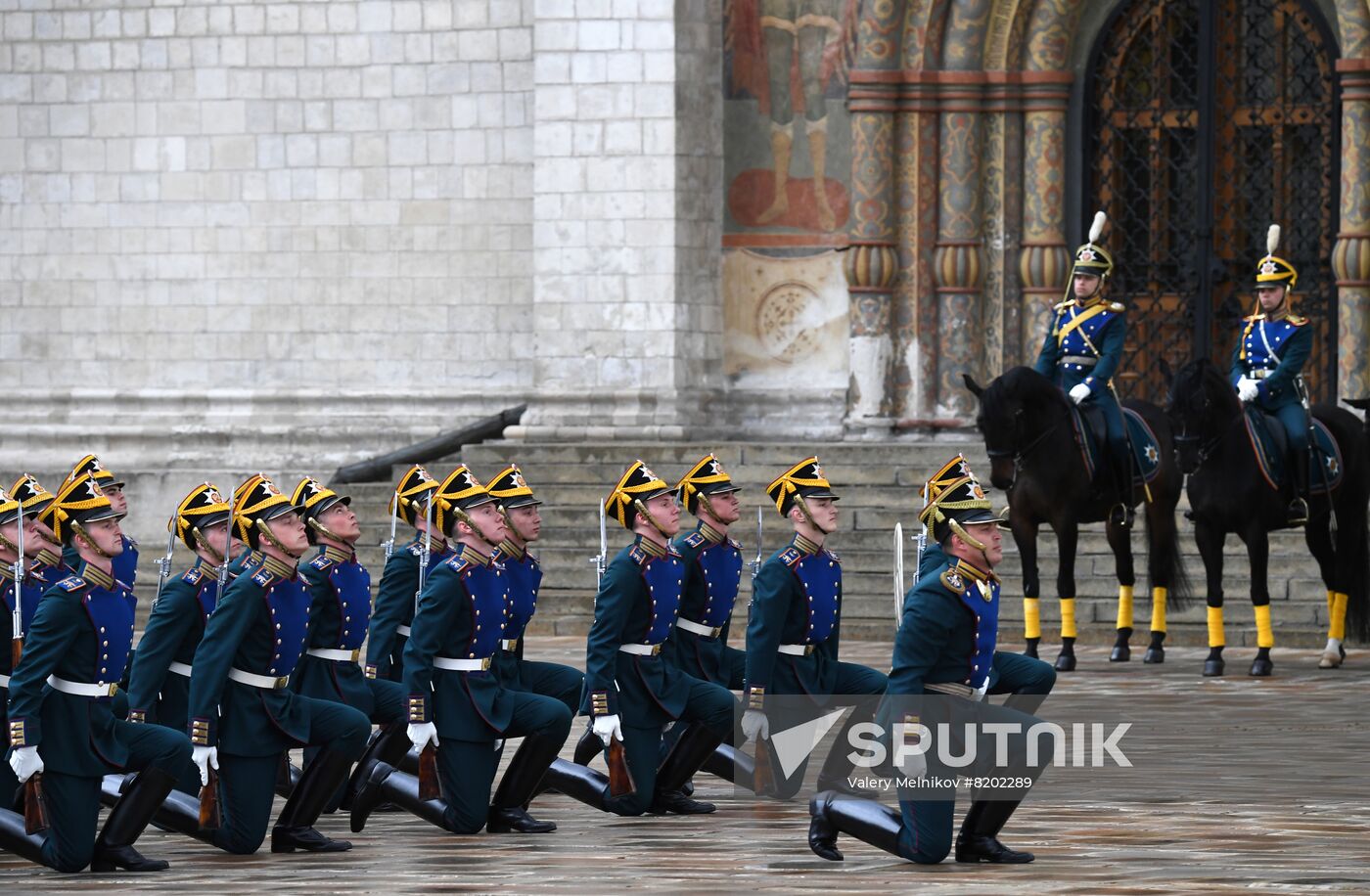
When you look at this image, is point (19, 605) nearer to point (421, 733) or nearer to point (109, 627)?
point (109, 627)

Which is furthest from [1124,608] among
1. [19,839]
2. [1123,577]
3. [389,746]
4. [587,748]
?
[19,839]

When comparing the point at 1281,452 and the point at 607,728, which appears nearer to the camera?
the point at 607,728

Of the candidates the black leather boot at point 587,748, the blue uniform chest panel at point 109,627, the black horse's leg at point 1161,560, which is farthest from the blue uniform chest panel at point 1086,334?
the blue uniform chest panel at point 109,627

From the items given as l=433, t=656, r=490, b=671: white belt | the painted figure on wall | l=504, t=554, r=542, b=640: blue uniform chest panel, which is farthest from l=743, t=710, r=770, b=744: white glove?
the painted figure on wall

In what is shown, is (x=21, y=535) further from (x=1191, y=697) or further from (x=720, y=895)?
(x=1191, y=697)

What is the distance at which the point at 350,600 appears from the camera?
10.7 metres

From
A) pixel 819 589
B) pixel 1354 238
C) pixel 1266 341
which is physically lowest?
pixel 819 589

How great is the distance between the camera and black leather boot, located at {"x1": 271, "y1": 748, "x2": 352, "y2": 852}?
9.60 metres

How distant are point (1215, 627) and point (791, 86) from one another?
7.39m

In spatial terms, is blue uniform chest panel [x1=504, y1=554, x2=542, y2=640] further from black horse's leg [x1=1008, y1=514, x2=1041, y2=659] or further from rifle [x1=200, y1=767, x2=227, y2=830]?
black horse's leg [x1=1008, y1=514, x2=1041, y2=659]

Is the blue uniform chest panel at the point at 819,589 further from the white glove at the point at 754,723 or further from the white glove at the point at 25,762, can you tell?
the white glove at the point at 25,762

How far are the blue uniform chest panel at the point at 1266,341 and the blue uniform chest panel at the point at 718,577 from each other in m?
5.77

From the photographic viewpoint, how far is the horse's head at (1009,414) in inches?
608

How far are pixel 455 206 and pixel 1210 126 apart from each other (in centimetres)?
593
